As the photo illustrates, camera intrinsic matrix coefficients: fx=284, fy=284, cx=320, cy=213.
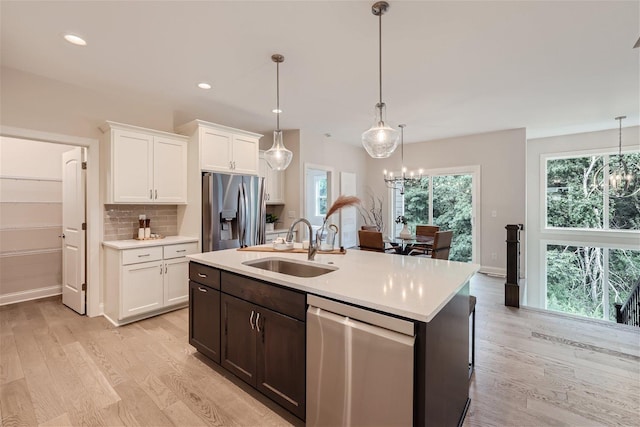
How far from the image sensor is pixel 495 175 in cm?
546

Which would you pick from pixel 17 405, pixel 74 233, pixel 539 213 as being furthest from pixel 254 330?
pixel 539 213

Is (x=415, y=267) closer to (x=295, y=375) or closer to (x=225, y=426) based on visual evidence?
(x=295, y=375)

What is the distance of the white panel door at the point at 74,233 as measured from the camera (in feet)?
11.2

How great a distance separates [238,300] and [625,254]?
693 cm

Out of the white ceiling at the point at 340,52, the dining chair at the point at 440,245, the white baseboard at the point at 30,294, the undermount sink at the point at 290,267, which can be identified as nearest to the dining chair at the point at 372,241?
the dining chair at the point at 440,245

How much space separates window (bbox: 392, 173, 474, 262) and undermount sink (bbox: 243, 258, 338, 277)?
474 centimetres

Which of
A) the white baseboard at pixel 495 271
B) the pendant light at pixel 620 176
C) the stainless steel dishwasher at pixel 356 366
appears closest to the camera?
the stainless steel dishwasher at pixel 356 366

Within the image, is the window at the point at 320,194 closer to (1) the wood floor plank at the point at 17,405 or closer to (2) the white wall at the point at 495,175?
(2) the white wall at the point at 495,175

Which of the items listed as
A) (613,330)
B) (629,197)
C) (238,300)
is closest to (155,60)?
(238,300)

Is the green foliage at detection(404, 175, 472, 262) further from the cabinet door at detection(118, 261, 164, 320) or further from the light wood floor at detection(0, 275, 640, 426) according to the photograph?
the cabinet door at detection(118, 261, 164, 320)

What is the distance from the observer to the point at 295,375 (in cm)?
161

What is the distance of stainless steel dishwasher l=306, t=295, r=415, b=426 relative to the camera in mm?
1206

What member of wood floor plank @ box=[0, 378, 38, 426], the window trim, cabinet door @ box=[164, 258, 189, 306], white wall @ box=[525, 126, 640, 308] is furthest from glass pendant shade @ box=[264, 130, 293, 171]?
the window trim

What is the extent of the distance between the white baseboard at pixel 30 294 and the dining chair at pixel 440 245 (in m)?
5.30
